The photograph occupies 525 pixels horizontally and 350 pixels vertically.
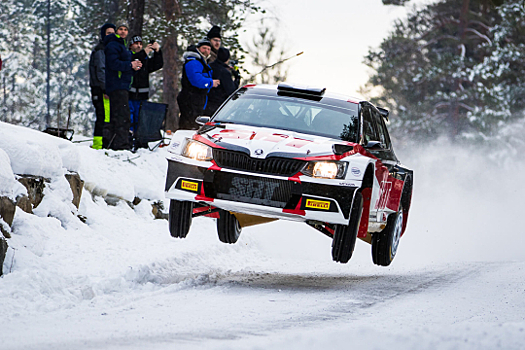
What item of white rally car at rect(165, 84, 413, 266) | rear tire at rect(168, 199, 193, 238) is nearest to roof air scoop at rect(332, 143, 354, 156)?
white rally car at rect(165, 84, 413, 266)

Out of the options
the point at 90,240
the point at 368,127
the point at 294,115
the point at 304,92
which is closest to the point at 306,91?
the point at 304,92

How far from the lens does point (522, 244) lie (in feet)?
51.1

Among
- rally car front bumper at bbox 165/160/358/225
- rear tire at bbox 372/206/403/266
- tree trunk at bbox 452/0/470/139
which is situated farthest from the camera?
tree trunk at bbox 452/0/470/139

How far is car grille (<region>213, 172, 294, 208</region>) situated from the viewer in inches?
273

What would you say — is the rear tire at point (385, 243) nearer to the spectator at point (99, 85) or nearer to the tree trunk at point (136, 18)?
the spectator at point (99, 85)

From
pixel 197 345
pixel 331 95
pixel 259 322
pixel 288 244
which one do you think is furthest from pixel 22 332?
pixel 288 244

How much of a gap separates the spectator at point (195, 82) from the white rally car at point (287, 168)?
3006 millimetres

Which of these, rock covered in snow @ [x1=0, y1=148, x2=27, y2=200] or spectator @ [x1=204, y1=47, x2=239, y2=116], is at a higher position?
spectator @ [x1=204, y1=47, x2=239, y2=116]

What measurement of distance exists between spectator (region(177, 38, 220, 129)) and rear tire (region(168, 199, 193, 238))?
4.28m

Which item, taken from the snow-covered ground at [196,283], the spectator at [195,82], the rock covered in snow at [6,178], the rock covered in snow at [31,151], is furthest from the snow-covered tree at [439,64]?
the rock covered in snow at [6,178]

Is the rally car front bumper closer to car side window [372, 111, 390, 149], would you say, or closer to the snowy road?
the snowy road

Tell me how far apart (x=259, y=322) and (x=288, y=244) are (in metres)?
6.88

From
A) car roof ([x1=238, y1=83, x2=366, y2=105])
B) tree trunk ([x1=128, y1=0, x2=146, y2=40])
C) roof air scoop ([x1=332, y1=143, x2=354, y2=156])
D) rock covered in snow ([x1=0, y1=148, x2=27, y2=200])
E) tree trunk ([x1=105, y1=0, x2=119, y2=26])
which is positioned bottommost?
rock covered in snow ([x1=0, y1=148, x2=27, y2=200])

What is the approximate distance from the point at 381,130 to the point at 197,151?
118 inches
